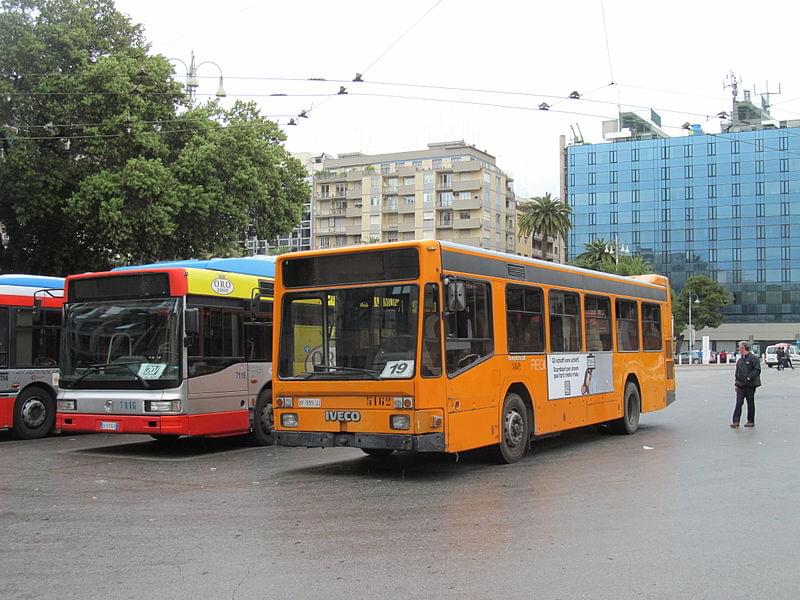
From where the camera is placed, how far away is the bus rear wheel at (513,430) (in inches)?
448

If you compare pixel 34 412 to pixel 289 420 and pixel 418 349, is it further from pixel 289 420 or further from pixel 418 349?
pixel 418 349

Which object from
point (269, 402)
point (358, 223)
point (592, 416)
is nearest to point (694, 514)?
point (592, 416)

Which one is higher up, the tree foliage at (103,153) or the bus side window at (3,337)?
the tree foliage at (103,153)

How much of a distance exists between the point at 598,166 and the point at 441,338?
118 m

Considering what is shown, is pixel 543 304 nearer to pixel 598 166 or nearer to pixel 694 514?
pixel 694 514

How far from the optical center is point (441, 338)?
998 cm

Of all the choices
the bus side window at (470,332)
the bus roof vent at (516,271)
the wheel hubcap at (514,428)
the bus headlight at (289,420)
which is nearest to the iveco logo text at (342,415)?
the bus headlight at (289,420)

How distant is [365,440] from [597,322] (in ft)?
19.2

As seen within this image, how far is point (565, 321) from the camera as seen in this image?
43.4 feet

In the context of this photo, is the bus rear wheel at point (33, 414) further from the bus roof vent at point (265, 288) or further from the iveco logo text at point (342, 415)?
the iveco logo text at point (342, 415)

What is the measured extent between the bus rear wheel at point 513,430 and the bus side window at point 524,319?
0.73 meters

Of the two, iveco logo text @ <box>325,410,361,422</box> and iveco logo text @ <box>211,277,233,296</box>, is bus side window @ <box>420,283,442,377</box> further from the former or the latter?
iveco logo text @ <box>211,277,233,296</box>

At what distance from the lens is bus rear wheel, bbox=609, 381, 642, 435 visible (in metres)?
15.7

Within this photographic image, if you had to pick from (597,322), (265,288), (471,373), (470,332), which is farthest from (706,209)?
(471,373)
